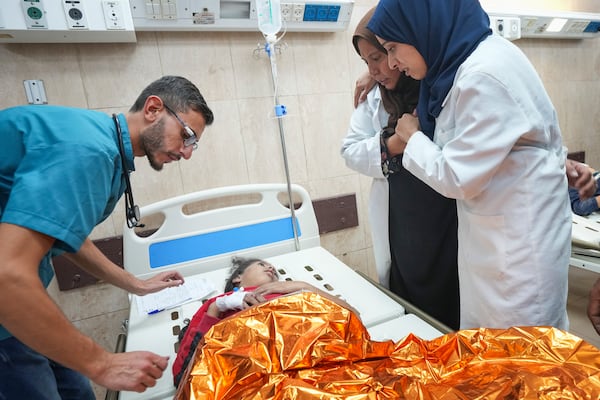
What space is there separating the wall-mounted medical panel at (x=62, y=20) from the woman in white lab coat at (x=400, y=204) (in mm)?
1184

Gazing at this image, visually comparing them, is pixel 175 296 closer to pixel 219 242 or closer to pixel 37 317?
pixel 219 242

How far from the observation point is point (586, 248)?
2.33 meters

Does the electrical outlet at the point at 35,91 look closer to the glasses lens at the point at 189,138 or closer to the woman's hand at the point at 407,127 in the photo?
the glasses lens at the point at 189,138

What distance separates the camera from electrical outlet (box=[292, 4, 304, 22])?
85.4 inches

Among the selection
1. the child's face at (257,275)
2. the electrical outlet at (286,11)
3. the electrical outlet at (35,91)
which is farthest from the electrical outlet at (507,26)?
the electrical outlet at (35,91)

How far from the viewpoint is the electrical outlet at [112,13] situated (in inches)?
68.8

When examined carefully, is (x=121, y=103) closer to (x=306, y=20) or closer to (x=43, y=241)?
(x=306, y=20)

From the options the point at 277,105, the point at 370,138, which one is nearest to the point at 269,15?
the point at 277,105

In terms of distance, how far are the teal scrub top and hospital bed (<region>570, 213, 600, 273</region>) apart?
2705 millimetres

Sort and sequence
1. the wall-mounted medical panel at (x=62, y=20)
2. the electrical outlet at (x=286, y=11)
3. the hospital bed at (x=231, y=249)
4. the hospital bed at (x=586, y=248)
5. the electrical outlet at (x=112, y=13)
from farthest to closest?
the hospital bed at (x=586, y=248) → the electrical outlet at (x=286, y=11) → the electrical outlet at (x=112, y=13) → the wall-mounted medical panel at (x=62, y=20) → the hospital bed at (x=231, y=249)

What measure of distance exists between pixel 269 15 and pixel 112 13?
801 millimetres

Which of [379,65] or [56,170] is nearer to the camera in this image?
[56,170]

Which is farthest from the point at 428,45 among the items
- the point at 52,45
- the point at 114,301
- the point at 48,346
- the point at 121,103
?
the point at 114,301

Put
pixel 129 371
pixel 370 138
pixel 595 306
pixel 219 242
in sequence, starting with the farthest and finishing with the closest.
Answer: pixel 219 242 < pixel 370 138 < pixel 595 306 < pixel 129 371
